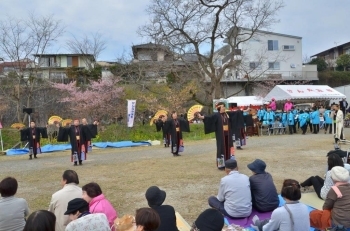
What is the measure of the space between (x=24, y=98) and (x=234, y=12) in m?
16.8

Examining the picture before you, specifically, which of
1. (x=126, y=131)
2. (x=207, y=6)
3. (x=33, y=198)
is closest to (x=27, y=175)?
(x=33, y=198)

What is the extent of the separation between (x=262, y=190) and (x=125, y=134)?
58.0 ft

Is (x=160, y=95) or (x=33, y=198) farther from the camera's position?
(x=160, y=95)

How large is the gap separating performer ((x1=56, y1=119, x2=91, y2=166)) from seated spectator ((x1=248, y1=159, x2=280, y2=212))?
26.9ft

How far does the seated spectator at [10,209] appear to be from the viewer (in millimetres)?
3697

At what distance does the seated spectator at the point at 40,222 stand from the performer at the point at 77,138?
9468 mm

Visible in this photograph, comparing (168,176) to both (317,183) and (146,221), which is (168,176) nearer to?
(317,183)

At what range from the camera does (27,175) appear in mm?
9992

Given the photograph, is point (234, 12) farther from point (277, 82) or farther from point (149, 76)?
point (277, 82)

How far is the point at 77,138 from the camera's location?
11859mm

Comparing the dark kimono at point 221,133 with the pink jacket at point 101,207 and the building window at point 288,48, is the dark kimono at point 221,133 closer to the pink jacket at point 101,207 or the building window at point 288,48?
the pink jacket at point 101,207

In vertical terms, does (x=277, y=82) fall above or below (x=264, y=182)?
above

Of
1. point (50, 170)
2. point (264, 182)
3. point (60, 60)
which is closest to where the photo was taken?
point (264, 182)

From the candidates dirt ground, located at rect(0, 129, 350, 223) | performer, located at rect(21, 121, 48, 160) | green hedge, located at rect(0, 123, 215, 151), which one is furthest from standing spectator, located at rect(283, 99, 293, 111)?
performer, located at rect(21, 121, 48, 160)
